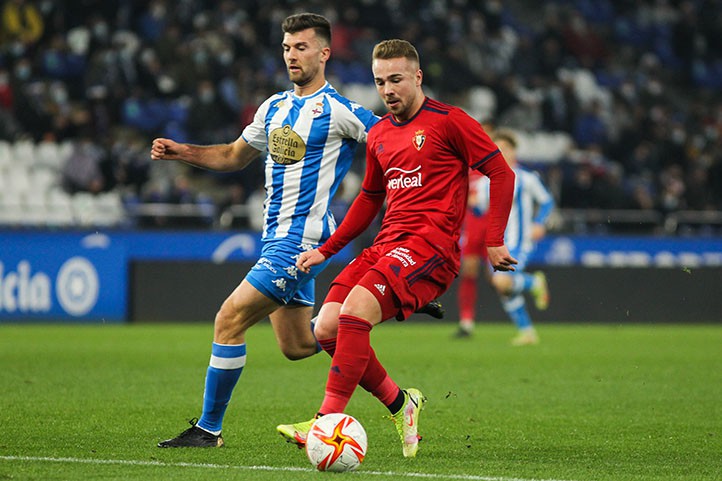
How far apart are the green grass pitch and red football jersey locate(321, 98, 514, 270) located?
1.11 m

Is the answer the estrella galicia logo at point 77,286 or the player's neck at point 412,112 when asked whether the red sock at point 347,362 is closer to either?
the player's neck at point 412,112

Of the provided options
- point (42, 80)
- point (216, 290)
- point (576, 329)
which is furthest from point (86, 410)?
point (42, 80)

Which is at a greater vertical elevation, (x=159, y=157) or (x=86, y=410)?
(x=159, y=157)

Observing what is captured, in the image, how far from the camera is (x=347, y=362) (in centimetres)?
557

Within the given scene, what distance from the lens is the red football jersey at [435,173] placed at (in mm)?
5785

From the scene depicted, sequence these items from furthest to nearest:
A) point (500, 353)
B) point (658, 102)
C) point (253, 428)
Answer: point (658, 102)
point (500, 353)
point (253, 428)

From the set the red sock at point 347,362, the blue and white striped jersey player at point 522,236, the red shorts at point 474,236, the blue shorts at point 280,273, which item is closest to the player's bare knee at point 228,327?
the blue shorts at point 280,273

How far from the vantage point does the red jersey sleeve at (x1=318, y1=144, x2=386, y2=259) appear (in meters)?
6.04

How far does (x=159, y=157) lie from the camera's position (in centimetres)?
646

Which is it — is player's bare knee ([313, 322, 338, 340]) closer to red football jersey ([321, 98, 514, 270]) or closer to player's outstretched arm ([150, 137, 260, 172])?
red football jersey ([321, 98, 514, 270])

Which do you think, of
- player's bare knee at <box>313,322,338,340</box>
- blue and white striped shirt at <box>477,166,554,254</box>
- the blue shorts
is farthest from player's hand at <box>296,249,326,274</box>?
blue and white striped shirt at <box>477,166,554,254</box>

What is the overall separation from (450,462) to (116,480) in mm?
1619

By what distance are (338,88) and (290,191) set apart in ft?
48.0

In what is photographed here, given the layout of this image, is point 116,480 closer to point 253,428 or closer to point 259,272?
point 259,272
